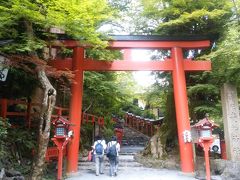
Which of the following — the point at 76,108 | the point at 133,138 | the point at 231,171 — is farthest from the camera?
the point at 133,138

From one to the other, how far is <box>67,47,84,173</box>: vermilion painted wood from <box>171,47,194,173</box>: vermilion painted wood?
175 inches

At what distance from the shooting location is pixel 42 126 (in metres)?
9.97

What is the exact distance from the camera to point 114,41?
45.9ft

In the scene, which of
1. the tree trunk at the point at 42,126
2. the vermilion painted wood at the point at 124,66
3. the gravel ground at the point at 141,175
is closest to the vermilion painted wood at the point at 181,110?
the vermilion painted wood at the point at 124,66

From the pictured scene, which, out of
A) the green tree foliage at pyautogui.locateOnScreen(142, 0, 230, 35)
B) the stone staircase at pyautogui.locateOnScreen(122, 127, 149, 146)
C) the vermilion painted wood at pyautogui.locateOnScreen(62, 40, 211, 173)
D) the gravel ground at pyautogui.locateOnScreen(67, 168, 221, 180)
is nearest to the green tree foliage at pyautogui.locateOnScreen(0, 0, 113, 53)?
the vermilion painted wood at pyautogui.locateOnScreen(62, 40, 211, 173)

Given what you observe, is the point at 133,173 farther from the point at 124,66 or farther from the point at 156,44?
the point at 156,44

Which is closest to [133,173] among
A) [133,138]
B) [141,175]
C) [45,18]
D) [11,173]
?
[141,175]

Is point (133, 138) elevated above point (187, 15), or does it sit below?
below

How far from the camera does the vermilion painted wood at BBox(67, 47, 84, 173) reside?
12.9m

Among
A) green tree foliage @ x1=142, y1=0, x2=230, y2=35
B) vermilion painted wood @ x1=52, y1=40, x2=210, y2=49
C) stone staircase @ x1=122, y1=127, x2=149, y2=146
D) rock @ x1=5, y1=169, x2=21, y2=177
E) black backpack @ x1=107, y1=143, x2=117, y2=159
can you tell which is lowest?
rock @ x1=5, y1=169, x2=21, y2=177

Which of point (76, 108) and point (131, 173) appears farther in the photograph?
point (76, 108)

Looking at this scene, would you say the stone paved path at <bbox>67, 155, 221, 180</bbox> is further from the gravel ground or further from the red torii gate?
the red torii gate

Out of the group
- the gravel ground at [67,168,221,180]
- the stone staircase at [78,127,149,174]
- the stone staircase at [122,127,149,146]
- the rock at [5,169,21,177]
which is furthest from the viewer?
the stone staircase at [122,127,149,146]

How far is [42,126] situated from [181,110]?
640 cm
